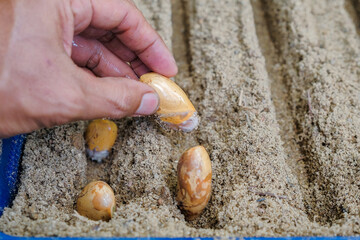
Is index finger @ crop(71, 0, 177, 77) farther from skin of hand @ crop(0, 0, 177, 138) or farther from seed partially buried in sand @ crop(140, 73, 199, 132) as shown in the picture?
seed partially buried in sand @ crop(140, 73, 199, 132)

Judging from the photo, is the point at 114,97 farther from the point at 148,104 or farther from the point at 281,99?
the point at 281,99

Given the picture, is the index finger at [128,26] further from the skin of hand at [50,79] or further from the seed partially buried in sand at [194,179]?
the seed partially buried in sand at [194,179]

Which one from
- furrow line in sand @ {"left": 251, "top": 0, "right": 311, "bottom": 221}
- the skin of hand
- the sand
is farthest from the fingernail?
furrow line in sand @ {"left": 251, "top": 0, "right": 311, "bottom": 221}

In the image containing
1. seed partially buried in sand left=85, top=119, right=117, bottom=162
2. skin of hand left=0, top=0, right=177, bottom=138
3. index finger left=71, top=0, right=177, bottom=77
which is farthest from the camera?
seed partially buried in sand left=85, top=119, right=117, bottom=162

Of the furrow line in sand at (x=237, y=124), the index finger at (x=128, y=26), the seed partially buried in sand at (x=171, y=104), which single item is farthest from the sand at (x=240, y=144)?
the index finger at (x=128, y=26)

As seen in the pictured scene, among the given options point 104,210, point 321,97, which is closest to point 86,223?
point 104,210

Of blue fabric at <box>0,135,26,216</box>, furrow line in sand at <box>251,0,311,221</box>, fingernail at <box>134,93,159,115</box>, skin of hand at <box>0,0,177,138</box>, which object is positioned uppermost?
skin of hand at <box>0,0,177,138</box>
